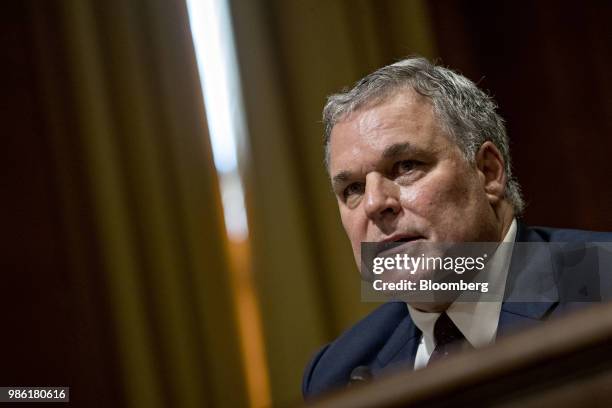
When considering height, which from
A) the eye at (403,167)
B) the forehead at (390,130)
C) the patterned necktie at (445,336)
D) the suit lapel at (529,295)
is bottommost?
the patterned necktie at (445,336)

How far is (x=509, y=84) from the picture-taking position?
225cm

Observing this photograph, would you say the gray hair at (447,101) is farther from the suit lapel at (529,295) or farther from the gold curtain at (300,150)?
the gold curtain at (300,150)

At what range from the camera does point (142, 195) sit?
249 centimetres

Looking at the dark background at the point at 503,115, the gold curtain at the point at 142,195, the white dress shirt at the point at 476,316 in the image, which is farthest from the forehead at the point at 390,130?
the gold curtain at the point at 142,195

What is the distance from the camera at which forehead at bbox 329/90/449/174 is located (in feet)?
4.69

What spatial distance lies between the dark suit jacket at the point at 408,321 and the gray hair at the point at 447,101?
18cm

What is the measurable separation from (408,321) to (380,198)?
261 mm

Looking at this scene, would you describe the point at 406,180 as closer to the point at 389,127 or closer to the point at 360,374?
the point at 389,127

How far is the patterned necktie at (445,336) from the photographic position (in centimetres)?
135

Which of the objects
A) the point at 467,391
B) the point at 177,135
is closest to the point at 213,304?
the point at 177,135

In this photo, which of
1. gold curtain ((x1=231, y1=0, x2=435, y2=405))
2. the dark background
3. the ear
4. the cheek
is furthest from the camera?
gold curtain ((x1=231, y1=0, x2=435, y2=405))

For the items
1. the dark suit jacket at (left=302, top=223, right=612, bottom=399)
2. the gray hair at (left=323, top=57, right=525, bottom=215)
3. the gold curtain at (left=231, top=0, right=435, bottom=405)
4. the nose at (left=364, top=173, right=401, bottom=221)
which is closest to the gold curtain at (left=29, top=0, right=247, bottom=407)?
the gold curtain at (left=231, top=0, right=435, bottom=405)

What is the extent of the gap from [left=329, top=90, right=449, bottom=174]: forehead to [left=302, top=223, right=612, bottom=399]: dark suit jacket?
0.25 m

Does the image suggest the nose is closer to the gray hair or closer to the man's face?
the man's face
